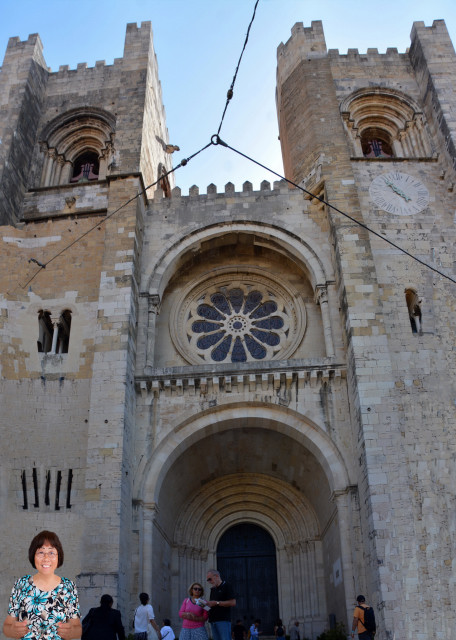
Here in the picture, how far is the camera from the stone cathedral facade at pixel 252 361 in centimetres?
1061

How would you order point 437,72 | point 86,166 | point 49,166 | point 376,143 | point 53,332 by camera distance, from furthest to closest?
point 86,166 → point 376,143 → point 49,166 → point 437,72 → point 53,332

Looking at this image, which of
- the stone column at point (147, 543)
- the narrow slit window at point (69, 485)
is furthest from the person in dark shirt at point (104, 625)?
the narrow slit window at point (69, 485)

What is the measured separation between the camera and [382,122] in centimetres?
1755

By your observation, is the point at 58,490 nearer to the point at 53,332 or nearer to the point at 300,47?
the point at 53,332

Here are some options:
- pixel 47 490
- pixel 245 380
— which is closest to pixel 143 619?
pixel 47 490

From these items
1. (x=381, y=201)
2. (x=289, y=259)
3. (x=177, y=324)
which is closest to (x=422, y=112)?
(x=381, y=201)

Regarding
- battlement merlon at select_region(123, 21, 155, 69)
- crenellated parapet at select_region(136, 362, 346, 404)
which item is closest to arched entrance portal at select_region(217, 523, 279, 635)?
crenellated parapet at select_region(136, 362, 346, 404)

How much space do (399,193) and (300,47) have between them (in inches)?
268

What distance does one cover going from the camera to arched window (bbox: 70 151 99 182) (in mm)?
18092

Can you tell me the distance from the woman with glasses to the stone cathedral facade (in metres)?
6.74

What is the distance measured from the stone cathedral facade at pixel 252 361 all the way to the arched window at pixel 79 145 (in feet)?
0.48

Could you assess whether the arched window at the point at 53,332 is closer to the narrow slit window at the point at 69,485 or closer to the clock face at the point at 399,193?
the narrow slit window at the point at 69,485

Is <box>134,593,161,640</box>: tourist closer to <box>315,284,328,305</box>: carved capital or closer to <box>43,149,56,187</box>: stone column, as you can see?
<box>315,284,328,305</box>: carved capital

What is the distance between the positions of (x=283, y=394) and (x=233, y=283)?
163 inches
